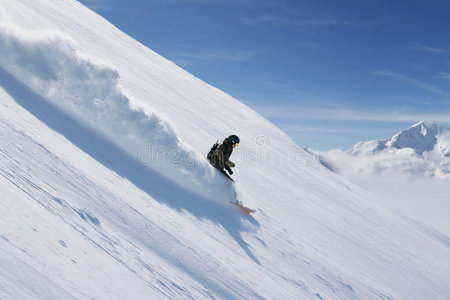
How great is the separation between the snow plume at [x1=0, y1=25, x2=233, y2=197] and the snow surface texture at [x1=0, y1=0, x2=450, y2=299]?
0.10 ft

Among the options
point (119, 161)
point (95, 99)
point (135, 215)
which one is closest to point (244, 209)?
point (119, 161)

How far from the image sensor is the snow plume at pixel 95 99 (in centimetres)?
853

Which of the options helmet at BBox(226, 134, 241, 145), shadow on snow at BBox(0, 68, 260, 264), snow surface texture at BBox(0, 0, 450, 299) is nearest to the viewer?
snow surface texture at BBox(0, 0, 450, 299)

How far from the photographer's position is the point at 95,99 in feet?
29.0

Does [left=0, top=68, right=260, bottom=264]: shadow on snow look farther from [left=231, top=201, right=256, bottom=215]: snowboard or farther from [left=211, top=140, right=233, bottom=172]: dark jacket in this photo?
[left=211, top=140, right=233, bottom=172]: dark jacket

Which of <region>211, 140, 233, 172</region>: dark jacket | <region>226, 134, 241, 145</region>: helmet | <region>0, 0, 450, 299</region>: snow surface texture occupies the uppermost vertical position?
<region>226, 134, 241, 145</region>: helmet

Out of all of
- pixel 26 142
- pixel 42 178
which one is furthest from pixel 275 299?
pixel 26 142

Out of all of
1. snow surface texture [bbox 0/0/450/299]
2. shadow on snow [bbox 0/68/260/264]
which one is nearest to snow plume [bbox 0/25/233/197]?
snow surface texture [bbox 0/0/450/299]

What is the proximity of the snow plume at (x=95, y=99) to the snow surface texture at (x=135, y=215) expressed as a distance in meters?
0.03

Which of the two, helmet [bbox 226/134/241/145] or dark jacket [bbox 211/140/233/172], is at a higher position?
helmet [bbox 226/134/241/145]

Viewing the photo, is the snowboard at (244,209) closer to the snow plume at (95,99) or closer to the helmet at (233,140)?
the snow plume at (95,99)

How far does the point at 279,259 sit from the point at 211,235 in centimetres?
206

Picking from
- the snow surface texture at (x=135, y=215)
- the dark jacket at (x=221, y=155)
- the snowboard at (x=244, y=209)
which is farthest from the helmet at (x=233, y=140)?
the snowboard at (x=244, y=209)

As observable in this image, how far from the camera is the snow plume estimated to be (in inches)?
336
